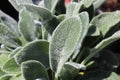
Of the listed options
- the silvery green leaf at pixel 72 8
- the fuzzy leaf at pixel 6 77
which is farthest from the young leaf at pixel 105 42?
the fuzzy leaf at pixel 6 77

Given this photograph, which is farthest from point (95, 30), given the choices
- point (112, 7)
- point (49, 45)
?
point (112, 7)

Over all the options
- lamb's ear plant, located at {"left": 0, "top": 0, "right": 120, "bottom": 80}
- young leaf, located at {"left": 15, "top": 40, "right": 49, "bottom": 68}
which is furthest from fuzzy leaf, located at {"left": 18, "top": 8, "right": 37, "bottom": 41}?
young leaf, located at {"left": 15, "top": 40, "right": 49, "bottom": 68}

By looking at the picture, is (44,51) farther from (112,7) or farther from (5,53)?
(112,7)

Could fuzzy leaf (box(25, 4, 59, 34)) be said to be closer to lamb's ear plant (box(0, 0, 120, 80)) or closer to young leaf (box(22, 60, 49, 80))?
lamb's ear plant (box(0, 0, 120, 80))

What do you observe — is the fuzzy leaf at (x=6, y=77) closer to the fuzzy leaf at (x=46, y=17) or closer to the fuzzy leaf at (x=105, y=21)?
the fuzzy leaf at (x=46, y=17)

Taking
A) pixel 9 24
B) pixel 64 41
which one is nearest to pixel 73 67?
pixel 64 41

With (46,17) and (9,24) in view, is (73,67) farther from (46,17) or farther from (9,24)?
(9,24)
